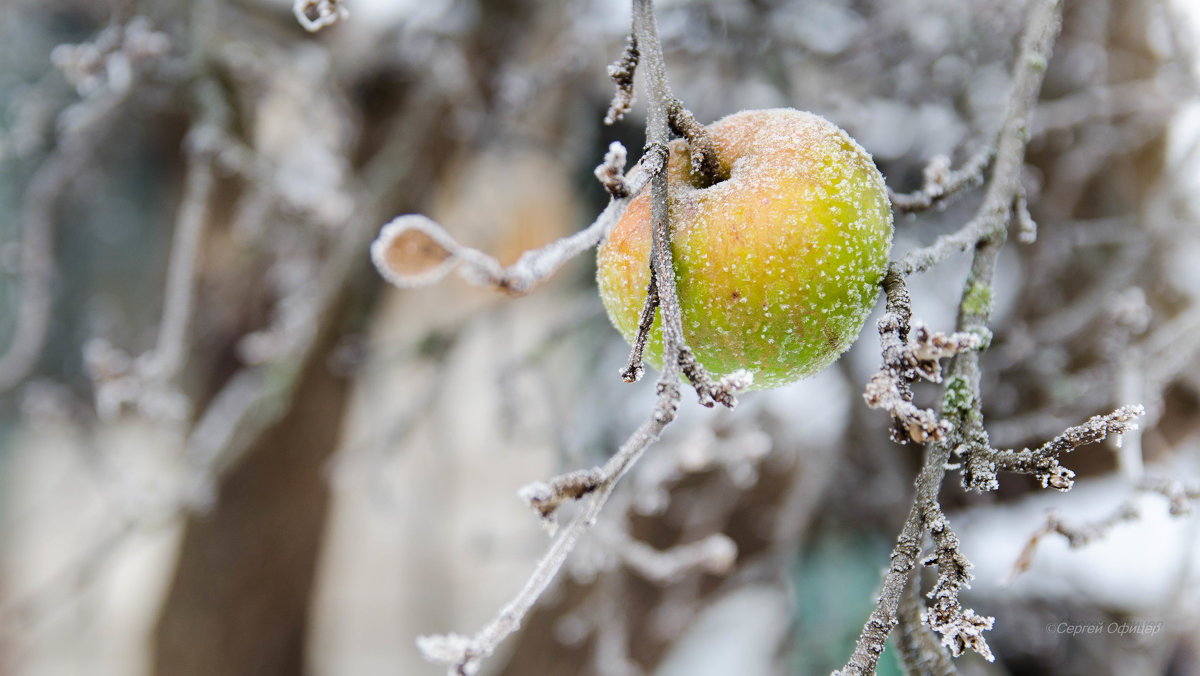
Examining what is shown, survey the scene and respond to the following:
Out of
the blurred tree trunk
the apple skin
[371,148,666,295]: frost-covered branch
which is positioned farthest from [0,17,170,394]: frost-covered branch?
the apple skin

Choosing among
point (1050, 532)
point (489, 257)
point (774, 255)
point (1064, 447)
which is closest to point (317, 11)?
point (489, 257)

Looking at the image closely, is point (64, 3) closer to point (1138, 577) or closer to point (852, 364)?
point (852, 364)

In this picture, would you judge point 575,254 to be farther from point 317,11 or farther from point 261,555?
point 261,555

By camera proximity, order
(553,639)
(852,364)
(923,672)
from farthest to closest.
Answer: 1. (553,639)
2. (852,364)
3. (923,672)

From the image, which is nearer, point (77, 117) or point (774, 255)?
point (774, 255)

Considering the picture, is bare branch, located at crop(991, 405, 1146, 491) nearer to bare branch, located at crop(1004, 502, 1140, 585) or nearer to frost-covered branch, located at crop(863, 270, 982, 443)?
frost-covered branch, located at crop(863, 270, 982, 443)

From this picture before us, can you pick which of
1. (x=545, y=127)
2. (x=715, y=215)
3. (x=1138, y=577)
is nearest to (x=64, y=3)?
(x=545, y=127)

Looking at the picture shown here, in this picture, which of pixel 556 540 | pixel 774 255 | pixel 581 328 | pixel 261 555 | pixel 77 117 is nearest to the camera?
pixel 556 540
